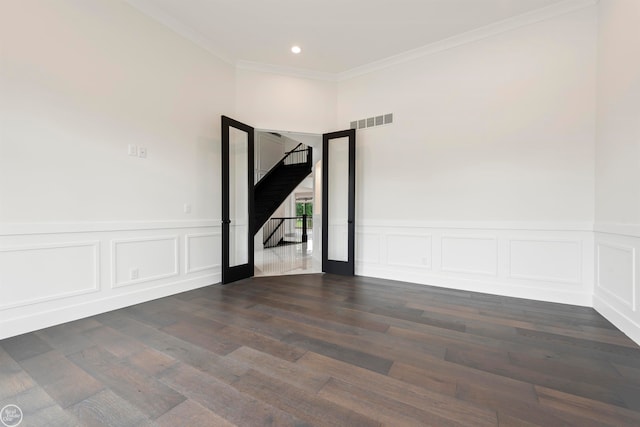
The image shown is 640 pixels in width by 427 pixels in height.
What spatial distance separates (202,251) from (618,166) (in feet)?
16.1

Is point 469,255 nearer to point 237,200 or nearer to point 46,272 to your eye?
point 237,200

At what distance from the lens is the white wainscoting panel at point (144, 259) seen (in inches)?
121

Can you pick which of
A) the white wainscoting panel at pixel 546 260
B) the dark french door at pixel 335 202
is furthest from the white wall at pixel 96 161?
the white wainscoting panel at pixel 546 260

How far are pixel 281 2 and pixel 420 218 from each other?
3.38 m

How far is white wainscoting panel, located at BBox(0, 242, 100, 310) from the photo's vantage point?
7.70 feet

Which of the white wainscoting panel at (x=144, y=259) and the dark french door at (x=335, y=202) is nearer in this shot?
the white wainscoting panel at (x=144, y=259)

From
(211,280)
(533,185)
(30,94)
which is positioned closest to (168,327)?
(211,280)

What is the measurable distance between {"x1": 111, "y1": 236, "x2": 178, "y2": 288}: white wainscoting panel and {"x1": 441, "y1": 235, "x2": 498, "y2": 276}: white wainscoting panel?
3.79m

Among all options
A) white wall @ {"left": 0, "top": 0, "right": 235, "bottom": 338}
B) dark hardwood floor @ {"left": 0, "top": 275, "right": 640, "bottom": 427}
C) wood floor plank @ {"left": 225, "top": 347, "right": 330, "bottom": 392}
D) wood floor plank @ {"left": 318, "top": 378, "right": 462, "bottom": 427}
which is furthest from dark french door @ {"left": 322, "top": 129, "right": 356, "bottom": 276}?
wood floor plank @ {"left": 318, "top": 378, "right": 462, "bottom": 427}

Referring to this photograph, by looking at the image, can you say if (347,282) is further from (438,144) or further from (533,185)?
(533,185)

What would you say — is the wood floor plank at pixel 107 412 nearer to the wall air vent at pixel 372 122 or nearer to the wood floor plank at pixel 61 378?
the wood floor plank at pixel 61 378

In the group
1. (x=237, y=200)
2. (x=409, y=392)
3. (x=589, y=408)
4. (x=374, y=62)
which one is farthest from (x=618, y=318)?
(x=237, y=200)

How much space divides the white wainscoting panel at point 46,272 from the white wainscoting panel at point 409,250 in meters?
3.84

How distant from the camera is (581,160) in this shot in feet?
10.4
